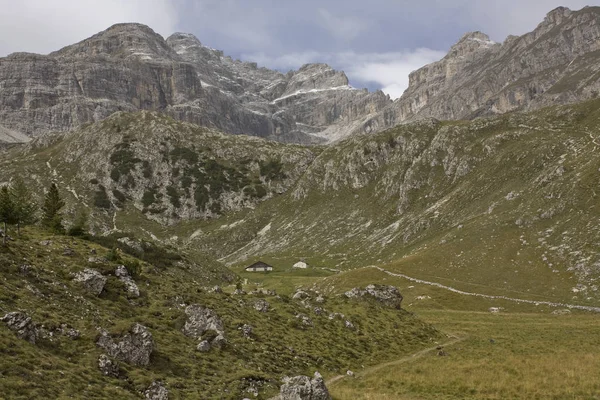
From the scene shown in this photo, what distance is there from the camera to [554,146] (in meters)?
153

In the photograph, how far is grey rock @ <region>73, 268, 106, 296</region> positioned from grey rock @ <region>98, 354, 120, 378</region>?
34.1ft

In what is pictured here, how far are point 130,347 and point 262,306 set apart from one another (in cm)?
2031

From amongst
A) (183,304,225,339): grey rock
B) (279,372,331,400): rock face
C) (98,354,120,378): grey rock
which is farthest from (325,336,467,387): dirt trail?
(98,354,120,378): grey rock

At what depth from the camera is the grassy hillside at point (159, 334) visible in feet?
75.3

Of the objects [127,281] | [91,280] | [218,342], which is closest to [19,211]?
[127,281]

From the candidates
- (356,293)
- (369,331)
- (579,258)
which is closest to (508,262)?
(579,258)

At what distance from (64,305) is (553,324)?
59.1 metres

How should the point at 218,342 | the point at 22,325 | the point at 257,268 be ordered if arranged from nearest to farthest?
the point at 22,325 → the point at 218,342 → the point at 257,268

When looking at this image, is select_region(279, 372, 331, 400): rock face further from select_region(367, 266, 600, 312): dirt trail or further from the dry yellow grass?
select_region(367, 266, 600, 312): dirt trail

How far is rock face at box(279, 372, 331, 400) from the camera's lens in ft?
78.2

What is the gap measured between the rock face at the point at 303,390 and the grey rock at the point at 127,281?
18.4 metres

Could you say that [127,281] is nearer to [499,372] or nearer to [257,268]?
[499,372]

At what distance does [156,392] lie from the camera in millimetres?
23891

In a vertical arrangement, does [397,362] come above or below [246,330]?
below
